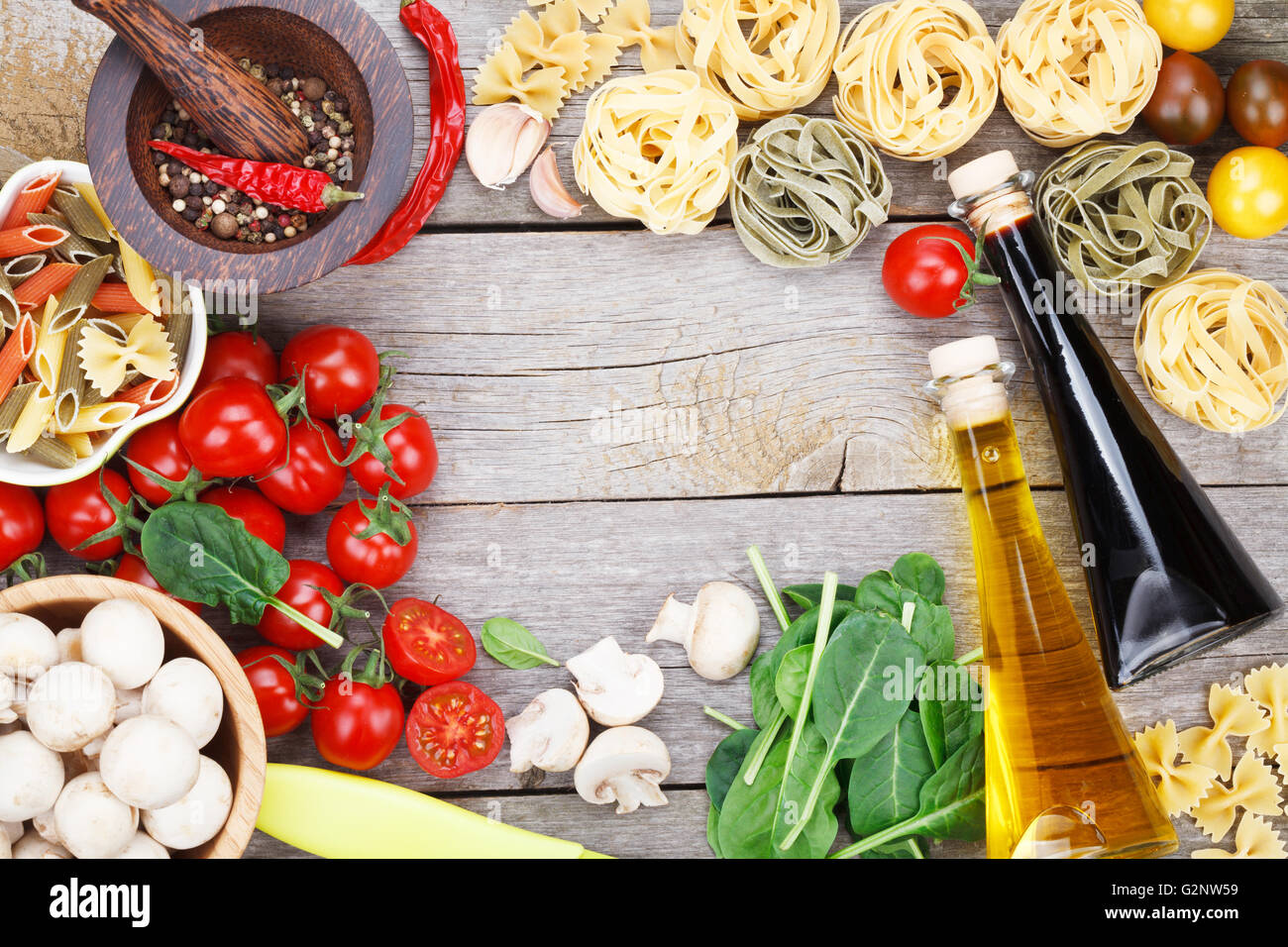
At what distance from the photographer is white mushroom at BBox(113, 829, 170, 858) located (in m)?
0.75

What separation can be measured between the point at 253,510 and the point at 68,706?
0.24 meters

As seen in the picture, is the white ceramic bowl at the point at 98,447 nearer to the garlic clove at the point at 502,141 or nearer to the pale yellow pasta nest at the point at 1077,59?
the garlic clove at the point at 502,141

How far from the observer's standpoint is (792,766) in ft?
2.96

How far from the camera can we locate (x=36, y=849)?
764mm

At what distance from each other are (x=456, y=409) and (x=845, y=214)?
1.50 feet

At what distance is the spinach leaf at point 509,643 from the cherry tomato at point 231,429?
0.28 m

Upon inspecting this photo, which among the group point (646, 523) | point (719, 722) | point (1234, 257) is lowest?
point (719, 722)

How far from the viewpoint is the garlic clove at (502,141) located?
951mm

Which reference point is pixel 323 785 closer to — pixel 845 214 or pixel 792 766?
pixel 792 766

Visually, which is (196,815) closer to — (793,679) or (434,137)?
(793,679)

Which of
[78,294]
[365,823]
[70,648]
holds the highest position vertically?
[78,294]

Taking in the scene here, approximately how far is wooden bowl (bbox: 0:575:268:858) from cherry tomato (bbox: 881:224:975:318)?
2.43ft

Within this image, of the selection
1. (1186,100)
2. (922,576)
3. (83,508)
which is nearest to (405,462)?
(83,508)
